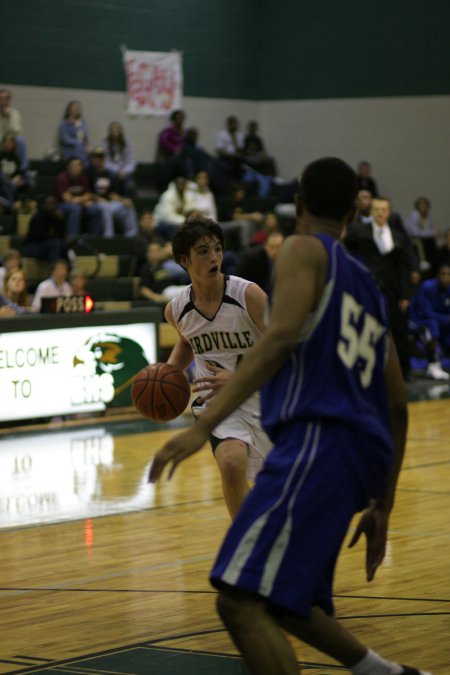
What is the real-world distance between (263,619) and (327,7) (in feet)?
64.5

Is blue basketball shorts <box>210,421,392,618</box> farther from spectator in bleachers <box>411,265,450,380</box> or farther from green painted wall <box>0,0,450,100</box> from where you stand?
green painted wall <box>0,0,450,100</box>

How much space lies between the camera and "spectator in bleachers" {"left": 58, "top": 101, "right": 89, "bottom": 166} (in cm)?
1825

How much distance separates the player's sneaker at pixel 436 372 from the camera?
47.9ft

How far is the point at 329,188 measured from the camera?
10.4ft

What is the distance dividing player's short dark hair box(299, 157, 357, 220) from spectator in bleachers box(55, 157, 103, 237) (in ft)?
43.6

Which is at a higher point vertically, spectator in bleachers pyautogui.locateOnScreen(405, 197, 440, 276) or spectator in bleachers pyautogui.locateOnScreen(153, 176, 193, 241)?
spectator in bleachers pyautogui.locateOnScreen(153, 176, 193, 241)

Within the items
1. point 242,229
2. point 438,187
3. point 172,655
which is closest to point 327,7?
point 438,187

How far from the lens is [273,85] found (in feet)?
73.1

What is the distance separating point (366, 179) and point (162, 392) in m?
14.8

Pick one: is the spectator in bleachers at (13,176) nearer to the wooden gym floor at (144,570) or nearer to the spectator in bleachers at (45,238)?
the spectator in bleachers at (45,238)

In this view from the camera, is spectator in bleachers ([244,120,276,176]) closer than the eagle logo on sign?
No

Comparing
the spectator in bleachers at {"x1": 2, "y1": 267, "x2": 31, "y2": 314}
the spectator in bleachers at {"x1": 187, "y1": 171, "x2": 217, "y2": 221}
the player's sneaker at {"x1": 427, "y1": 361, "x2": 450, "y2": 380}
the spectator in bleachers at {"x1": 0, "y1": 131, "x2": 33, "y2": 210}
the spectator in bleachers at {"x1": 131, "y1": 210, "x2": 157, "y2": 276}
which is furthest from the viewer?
the spectator in bleachers at {"x1": 187, "y1": 171, "x2": 217, "y2": 221}

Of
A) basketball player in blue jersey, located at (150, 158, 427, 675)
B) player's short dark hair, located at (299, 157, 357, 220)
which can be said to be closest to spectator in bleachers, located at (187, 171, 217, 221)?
player's short dark hair, located at (299, 157, 357, 220)

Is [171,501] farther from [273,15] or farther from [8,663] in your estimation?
[273,15]
